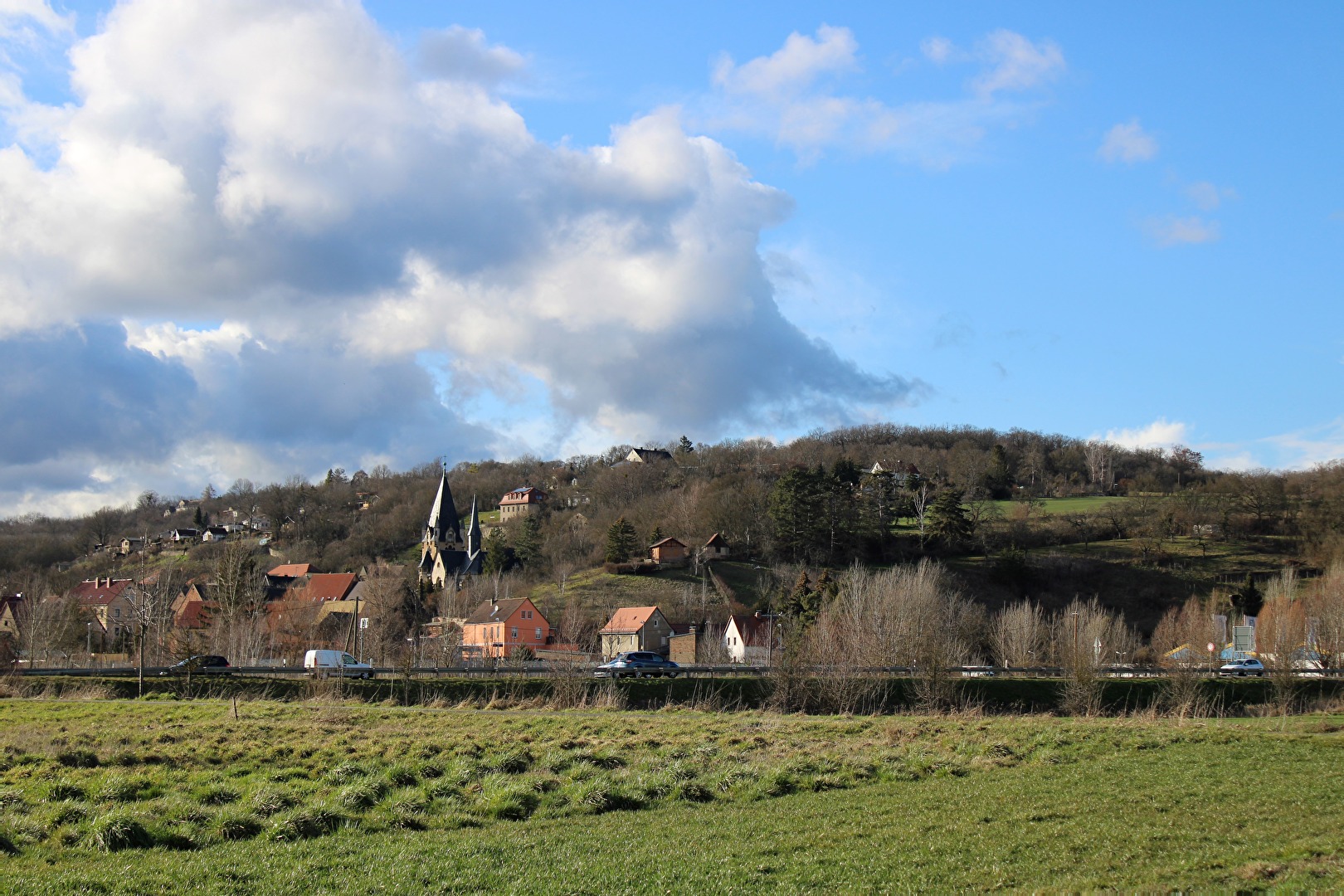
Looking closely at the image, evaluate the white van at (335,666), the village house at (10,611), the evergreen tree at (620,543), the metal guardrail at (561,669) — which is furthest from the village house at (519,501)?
the metal guardrail at (561,669)

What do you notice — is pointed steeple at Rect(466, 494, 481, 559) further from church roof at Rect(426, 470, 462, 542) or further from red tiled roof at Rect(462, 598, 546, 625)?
red tiled roof at Rect(462, 598, 546, 625)

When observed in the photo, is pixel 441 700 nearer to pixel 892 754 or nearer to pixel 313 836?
pixel 892 754

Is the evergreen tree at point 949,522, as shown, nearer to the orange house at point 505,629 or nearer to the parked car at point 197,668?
the orange house at point 505,629

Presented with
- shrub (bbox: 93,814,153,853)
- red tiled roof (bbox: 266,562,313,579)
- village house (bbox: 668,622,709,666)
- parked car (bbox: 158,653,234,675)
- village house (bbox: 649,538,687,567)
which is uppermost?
village house (bbox: 649,538,687,567)

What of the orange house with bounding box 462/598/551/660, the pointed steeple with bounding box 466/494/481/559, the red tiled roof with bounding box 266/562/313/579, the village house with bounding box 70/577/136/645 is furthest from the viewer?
the red tiled roof with bounding box 266/562/313/579

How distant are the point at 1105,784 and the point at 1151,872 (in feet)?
26.6

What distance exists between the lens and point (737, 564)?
110 m

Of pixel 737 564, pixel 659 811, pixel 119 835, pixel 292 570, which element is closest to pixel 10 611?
pixel 292 570

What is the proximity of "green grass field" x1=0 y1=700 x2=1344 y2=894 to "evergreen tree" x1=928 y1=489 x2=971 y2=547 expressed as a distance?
76.0 meters

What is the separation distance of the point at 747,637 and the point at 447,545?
63388mm

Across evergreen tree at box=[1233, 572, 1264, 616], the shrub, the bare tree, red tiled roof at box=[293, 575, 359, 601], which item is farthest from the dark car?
red tiled roof at box=[293, 575, 359, 601]

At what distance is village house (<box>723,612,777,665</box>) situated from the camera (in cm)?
7944

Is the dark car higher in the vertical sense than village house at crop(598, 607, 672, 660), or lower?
higher

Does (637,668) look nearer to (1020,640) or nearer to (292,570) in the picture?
(1020,640)
